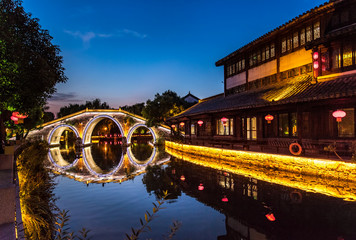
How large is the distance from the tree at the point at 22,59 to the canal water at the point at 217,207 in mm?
4751

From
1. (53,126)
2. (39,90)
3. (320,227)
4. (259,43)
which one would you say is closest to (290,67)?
(259,43)

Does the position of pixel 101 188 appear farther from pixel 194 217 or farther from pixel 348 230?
pixel 348 230

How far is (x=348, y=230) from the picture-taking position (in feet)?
19.2

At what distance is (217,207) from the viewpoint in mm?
8125

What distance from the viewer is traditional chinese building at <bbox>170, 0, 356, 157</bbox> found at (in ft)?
39.8

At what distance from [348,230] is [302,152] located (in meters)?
6.70

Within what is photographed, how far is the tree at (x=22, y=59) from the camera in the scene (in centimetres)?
892

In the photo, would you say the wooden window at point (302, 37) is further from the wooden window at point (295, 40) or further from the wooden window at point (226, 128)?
the wooden window at point (226, 128)

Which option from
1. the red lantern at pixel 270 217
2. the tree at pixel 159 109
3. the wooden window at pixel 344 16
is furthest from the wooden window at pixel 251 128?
the tree at pixel 159 109

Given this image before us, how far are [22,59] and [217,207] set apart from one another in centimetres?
930

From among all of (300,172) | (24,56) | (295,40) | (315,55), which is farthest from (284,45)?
(24,56)

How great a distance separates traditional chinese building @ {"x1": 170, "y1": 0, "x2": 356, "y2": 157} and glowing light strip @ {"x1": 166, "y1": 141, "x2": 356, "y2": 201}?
1.02 metres

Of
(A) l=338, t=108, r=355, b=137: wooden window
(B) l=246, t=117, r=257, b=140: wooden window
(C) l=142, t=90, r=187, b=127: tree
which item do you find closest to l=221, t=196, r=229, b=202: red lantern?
(A) l=338, t=108, r=355, b=137: wooden window

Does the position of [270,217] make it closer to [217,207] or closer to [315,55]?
[217,207]
